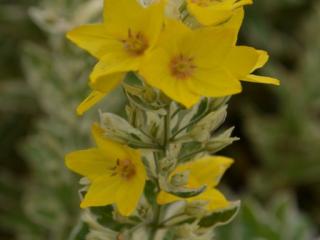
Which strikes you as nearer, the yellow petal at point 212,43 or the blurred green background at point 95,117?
the yellow petal at point 212,43

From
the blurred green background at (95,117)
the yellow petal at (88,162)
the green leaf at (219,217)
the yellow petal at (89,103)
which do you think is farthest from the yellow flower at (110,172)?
the blurred green background at (95,117)

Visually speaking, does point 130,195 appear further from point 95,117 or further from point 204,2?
point 95,117

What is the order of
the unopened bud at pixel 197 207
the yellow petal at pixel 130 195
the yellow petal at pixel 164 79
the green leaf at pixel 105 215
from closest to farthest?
the yellow petal at pixel 164 79
the yellow petal at pixel 130 195
the unopened bud at pixel 197 207
the green leaf at pixel 105 215

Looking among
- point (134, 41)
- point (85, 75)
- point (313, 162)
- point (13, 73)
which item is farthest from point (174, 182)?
point (13, 73)

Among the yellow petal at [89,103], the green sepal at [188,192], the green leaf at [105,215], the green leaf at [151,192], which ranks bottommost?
the green leaf at [105,215]

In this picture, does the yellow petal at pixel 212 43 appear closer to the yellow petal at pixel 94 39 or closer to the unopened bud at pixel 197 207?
the yellow petal at pixel 94 39

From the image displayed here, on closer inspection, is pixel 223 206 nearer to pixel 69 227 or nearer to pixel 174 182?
pixel 174 182
